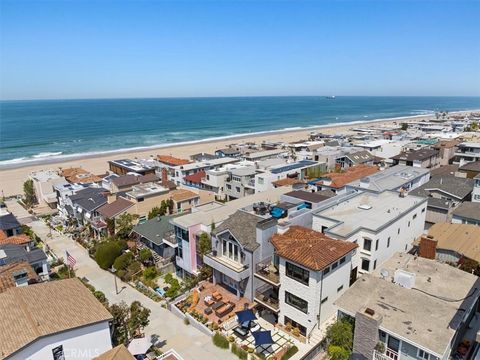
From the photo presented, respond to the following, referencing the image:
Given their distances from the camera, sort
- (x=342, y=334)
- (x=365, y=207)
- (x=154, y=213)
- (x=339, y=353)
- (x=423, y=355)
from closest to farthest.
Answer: (x=423, y=355), (x=339, y=353), (x=342, y=334), (x=365, y=207), (x=154, y=213)

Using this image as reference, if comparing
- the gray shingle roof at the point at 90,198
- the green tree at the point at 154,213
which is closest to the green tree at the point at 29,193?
the gray shingle roof at the point at 90,198

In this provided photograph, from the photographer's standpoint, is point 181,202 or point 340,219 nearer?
point 340,219

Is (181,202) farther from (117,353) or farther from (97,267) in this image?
(117,353)

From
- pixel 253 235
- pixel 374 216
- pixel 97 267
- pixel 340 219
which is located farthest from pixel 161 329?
pixel 374 216

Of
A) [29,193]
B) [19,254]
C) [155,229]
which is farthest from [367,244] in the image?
[29,193]

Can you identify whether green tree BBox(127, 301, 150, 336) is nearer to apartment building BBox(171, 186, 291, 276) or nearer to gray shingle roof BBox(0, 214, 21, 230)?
apartment building BBox(171, 186, 291, 276)

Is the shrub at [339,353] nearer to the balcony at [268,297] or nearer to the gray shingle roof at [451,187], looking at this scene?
the balcony at [268,297]

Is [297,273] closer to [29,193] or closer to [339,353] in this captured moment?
[339,353]
